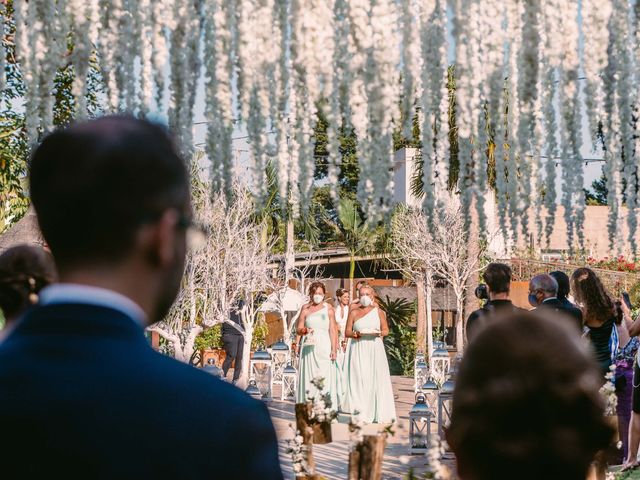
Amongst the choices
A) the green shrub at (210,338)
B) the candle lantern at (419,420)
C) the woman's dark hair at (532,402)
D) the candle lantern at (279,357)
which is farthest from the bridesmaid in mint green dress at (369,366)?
the woman's dark hair at (532,402)

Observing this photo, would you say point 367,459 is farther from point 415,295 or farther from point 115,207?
point 415,295

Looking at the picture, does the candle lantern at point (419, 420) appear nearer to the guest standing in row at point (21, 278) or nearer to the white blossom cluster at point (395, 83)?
the white blossom cluster at point (395, 83)

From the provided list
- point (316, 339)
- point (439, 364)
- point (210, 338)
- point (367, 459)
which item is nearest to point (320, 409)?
point (367, 459)

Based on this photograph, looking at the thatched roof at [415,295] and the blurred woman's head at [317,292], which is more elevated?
the blurred woman's head at [317,292]

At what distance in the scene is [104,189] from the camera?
116 cm

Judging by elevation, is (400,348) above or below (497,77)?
below

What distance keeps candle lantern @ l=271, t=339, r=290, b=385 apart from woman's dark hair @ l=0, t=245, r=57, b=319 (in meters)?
10.6

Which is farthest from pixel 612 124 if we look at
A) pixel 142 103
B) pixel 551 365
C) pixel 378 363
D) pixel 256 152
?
pixel 378 363

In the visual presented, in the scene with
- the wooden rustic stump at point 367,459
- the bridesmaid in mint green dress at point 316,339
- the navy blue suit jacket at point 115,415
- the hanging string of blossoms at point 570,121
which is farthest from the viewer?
the bridesmaid in mint green dress at point 316,339

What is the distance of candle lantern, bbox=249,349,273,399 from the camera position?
12398mm

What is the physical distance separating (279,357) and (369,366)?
4382mm

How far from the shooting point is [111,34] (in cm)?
378

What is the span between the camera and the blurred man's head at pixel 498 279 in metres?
5.74

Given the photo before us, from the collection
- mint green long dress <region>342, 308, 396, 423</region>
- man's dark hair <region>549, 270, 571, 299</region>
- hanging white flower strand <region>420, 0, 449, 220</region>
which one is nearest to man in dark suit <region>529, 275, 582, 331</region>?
man's dark hair <region>549, 270, 571, 299</region>
